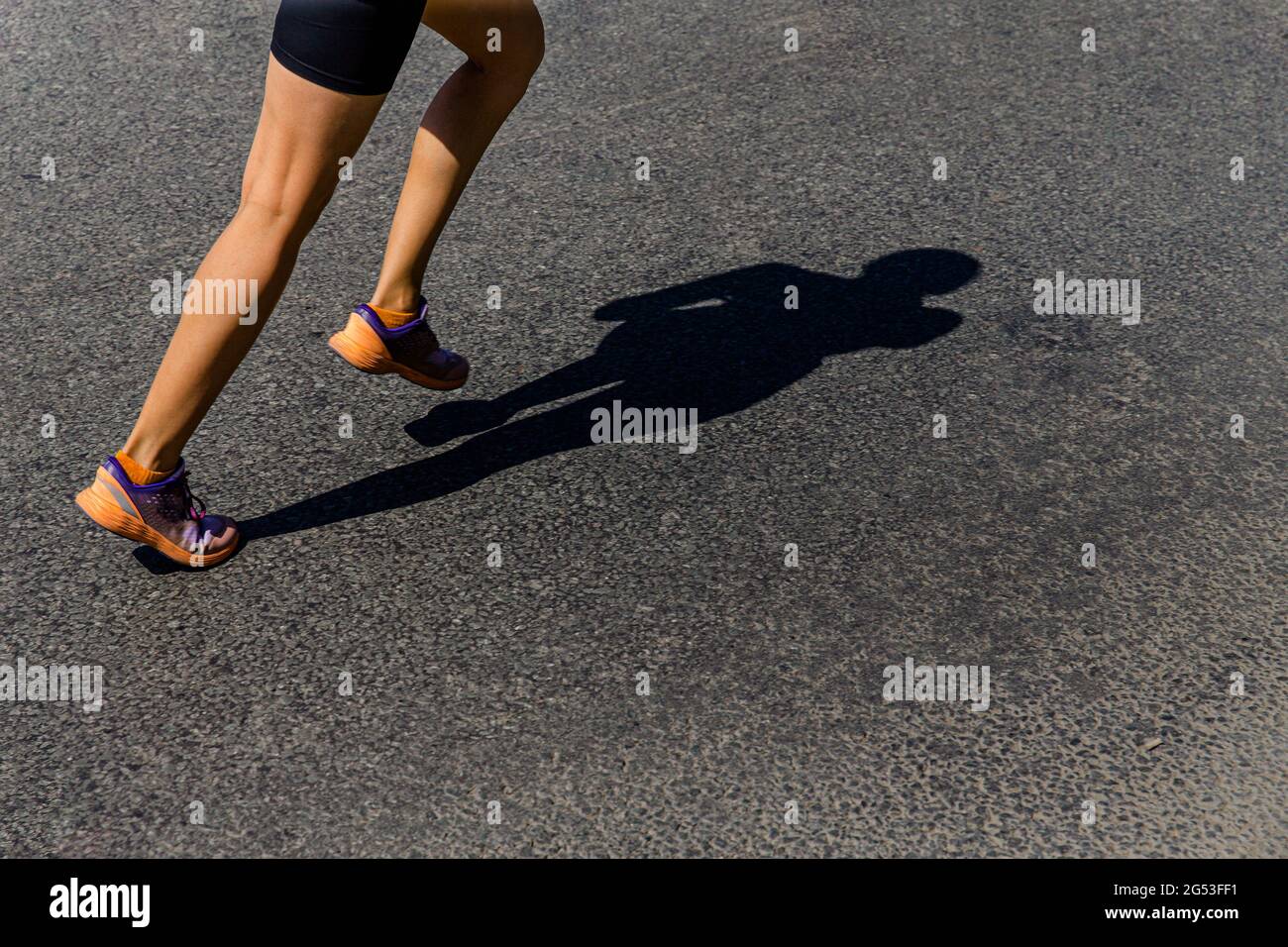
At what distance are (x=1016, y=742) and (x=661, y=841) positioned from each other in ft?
2.55

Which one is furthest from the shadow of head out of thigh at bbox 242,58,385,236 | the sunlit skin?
thigh at bbox 242,58,385,236

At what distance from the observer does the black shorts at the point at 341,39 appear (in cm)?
302

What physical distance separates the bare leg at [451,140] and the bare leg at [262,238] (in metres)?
0.52

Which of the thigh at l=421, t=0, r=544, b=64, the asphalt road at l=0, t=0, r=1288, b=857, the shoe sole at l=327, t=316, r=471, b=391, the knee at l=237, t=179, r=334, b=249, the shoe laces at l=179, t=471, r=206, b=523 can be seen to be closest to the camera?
the asphalt road at l=0, t=0, r=1288, b=857

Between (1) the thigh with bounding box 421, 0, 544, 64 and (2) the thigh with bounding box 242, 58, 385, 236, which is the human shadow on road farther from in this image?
(1) the thigh with bounding box 421, 0, 544, 64

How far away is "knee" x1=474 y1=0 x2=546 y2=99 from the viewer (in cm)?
357

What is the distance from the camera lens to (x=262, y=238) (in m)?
3.15

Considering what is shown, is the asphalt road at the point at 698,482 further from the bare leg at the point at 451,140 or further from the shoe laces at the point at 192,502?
the bare leg at the point at 451,140

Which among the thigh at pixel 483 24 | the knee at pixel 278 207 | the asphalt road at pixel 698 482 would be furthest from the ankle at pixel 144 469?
the thigh at pixel 483 24

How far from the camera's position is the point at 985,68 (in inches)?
239

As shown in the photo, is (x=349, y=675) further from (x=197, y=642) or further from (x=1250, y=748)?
(x=1250, y=748)

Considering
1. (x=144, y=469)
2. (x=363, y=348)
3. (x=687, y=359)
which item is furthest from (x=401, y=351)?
(x=687, y=359)

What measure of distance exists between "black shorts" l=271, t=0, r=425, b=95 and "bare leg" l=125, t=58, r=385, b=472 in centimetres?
3
